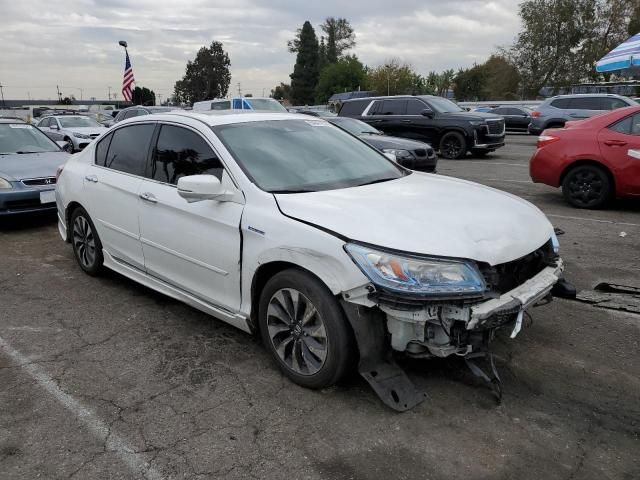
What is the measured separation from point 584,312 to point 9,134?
866cm

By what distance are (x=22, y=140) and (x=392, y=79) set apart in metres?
69.6

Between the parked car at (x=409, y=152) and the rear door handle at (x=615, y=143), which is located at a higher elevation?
the rear door handle at (x=615, y=143)

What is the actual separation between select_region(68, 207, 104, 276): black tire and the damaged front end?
3.18 m

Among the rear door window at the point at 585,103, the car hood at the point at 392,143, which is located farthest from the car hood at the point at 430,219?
the rear door window at the point at 585,103

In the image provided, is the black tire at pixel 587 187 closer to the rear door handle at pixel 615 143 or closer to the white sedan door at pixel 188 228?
the rear door handle at pixel 615 143

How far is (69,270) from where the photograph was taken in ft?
19.1

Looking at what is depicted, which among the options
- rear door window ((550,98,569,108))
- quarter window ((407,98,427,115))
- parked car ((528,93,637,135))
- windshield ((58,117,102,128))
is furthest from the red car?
windshield ((58,117,102,128))

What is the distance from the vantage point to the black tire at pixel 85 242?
5.18 m

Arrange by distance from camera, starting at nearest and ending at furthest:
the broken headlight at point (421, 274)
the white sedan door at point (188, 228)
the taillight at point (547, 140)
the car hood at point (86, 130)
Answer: the broken headlight at point (421, 274) < the white sedan door at point (188, 228) < the taillight at point (547, 140) < the car hood at point (86, 130)

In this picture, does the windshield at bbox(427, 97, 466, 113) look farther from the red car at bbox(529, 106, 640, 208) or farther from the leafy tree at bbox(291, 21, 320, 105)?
the leafy tree at bbox(291, 21, 320, 105)

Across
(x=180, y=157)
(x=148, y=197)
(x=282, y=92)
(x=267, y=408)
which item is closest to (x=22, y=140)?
(x=148, y=197)

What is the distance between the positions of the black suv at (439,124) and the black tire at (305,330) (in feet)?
42.2

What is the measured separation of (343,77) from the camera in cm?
8138

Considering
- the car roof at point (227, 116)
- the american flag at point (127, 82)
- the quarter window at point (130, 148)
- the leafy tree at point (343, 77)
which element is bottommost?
the quarter window at point (130, 148)
